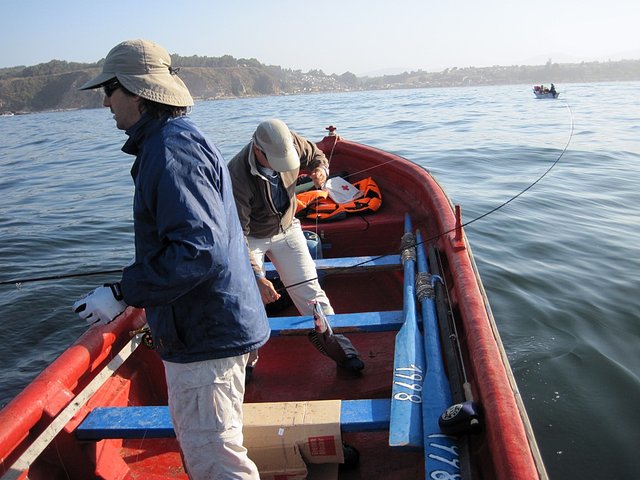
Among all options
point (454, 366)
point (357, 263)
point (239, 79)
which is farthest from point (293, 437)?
point (239, 79)

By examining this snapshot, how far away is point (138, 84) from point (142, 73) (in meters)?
0.05

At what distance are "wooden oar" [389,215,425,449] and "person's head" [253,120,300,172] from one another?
4.38ft

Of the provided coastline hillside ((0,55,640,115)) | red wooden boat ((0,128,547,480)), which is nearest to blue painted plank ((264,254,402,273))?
red wooden boat ((0,128,547,480))

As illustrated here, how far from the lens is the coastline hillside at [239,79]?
113125 millimetres

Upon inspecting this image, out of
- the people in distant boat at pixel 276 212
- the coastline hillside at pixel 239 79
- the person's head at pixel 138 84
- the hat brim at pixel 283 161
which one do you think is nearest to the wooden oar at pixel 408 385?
the people in distant boat at pixel 276 212

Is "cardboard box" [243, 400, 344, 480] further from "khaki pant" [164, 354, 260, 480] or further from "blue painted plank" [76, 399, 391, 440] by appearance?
"khaki pant" [164, 354, 260, 480]

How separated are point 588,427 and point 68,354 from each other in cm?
375

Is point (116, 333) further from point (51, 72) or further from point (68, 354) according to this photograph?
point (51, 72)

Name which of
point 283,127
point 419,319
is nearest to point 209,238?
point 283,127

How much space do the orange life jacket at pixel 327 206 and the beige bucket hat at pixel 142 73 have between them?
163 inches

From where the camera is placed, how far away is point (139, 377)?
379 cm

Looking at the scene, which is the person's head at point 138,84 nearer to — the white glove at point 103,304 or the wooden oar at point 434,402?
the white glove at point 103,304

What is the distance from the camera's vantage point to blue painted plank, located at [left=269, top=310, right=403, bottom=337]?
12.5 feet

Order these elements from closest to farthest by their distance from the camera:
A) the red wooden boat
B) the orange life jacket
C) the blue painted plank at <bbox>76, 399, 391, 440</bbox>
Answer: the red wooden boat
the blue painted plank at <bbox>76, 399, 391, 440</bbox>
the orange life jacket
